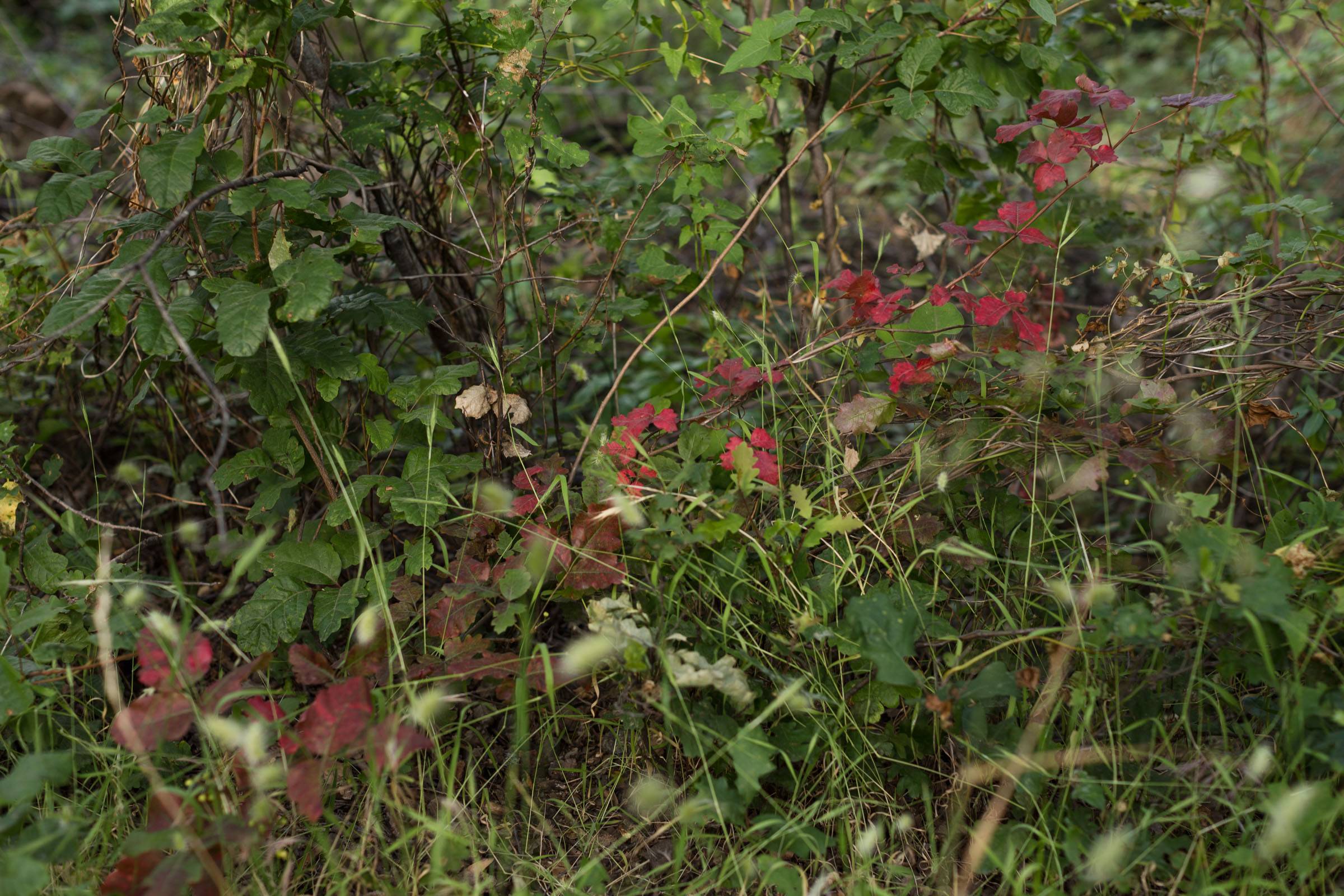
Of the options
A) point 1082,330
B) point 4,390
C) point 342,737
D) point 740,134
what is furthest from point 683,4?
point 4,390

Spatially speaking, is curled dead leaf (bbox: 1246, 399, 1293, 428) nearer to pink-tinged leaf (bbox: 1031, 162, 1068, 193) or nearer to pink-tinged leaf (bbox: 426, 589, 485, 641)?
pink-tinged leaf (bbox: 1031, 162, 1068, 193)

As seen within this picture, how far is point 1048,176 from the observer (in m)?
1.76

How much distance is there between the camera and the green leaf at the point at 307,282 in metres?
1.44

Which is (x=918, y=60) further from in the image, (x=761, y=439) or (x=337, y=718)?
(x=337, y=718)

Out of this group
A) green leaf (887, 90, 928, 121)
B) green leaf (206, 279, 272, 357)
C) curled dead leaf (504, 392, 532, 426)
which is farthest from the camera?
green leaf (887, 90, 928, 121)

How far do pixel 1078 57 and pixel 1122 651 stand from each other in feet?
4.90

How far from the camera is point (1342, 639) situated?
1370 millimetres

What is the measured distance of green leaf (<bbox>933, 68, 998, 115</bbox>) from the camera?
6.11 feet

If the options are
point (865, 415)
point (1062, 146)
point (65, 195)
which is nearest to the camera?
point (65, 195)

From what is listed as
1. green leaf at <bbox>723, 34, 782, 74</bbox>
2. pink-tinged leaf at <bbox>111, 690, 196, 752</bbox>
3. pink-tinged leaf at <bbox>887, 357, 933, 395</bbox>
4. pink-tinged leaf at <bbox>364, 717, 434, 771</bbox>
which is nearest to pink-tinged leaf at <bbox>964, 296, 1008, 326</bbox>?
pink-tinged leaf at <bbox>887, 357, 933, 395</bbox>

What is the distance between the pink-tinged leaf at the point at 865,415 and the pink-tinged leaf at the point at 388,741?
0.85 metres

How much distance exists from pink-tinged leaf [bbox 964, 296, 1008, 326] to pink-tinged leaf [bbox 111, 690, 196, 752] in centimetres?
139

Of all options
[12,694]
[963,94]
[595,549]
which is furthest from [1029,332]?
[12,694]

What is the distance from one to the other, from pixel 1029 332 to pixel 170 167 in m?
1.45
